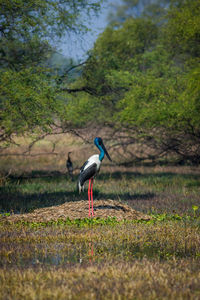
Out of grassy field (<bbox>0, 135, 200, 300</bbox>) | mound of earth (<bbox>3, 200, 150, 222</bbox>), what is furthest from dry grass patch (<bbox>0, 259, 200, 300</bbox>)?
mound of earth (<bbox>3, 200, 150, 222</bbox>)

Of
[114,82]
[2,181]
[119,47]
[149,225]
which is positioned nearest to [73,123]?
[114,82]

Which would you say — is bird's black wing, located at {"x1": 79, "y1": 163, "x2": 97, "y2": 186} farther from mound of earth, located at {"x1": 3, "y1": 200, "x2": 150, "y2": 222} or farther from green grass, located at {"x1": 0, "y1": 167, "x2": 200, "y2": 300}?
green grass, located at {"x1": 0, "y1": 167, "x2": 200, "y2": 300}

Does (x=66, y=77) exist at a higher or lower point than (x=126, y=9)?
lower

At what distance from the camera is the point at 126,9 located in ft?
165

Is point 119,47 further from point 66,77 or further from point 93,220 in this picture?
point 93,220

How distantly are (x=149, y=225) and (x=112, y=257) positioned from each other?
290 centimetres

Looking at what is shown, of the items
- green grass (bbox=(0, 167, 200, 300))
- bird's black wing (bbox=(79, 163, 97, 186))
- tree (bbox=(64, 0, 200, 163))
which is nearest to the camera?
green grass (bbox=(0, 167, 200, 300))

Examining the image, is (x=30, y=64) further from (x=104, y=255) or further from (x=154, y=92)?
(x=104, y=255)

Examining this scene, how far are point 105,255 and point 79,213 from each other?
14.2 feet

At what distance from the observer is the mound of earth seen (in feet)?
37.5

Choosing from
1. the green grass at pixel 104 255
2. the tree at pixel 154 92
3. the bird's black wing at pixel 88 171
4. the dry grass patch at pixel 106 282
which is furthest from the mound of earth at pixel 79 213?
the tree at pixel 154 92

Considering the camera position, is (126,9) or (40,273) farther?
(126,9)

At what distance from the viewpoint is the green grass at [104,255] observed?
232 inches

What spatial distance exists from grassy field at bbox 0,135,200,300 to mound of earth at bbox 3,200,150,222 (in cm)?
44
